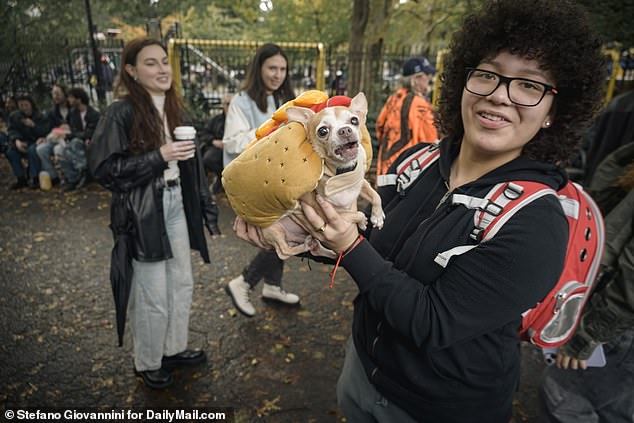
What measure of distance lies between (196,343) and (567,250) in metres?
3.07

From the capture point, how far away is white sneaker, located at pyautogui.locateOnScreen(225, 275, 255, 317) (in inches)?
149

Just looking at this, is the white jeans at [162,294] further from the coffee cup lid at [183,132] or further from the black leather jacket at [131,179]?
the coffee cup lid at [183,132]

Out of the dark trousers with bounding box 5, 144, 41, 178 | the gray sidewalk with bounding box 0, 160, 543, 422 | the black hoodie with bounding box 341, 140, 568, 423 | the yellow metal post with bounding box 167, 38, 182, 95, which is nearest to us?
the black hoodie with bounding box 341, 140, 568, 423

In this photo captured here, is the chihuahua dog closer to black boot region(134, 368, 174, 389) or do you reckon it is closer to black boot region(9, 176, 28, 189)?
black boot region(134, 368, 174, 389)

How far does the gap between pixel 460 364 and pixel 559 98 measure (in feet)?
3.20

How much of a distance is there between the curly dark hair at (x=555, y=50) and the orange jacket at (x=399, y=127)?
2542 millimetres

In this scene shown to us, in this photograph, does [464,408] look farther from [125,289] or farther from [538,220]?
[125,289]

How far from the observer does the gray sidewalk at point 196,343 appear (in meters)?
2.93

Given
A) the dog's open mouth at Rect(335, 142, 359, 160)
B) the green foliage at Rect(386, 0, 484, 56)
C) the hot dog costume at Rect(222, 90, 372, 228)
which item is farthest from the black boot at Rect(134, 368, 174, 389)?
the green foliage at Rect(386, 0, 484, 56)

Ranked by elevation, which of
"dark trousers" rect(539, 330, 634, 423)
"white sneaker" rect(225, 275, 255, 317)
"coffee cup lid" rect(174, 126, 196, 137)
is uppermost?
"coffee cup lid" rect(174, 126, 196, 137)

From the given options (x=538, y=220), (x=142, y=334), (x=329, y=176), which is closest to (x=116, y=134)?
(x=142, y=334)

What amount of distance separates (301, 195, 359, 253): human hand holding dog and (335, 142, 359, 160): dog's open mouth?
0.57ft

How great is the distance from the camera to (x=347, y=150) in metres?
1.29

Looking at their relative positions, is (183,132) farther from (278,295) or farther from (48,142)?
(48,142)
